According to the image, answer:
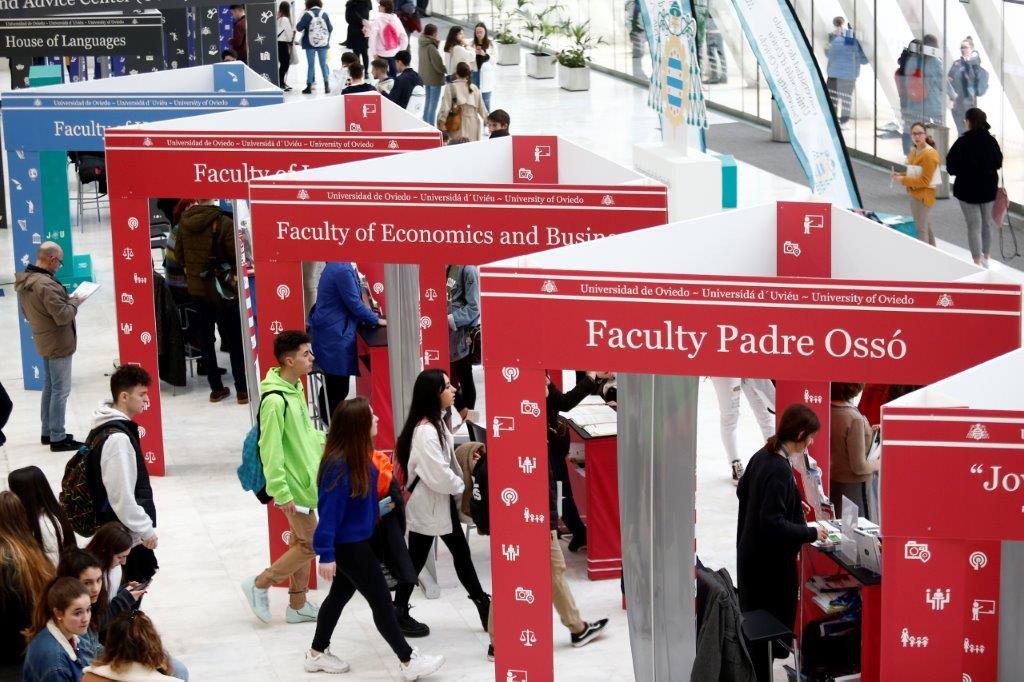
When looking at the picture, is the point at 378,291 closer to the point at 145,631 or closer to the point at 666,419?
the point at 666,419

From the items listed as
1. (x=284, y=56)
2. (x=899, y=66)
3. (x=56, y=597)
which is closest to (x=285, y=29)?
(x=284, y=56)

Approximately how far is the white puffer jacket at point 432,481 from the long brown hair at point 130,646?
2.26 metres

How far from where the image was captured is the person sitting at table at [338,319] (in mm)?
10133

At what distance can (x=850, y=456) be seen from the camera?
830 cm

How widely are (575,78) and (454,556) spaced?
19.0 m

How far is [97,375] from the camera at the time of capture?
42.2 ft

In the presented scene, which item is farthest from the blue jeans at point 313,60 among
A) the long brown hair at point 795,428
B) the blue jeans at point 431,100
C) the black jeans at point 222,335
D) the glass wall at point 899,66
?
the long brown hair at point 795,428

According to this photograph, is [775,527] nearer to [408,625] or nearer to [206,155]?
[408,625]

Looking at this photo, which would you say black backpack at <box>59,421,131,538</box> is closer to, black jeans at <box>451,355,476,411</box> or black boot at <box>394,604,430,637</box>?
black boot at <box>394,604,430,637</box>

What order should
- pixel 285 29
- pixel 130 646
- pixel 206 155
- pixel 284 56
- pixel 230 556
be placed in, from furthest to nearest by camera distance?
pixel 284 56 < pixel 285 29 < pixel 206 155 < pixel 230 556 < pixel 130 646

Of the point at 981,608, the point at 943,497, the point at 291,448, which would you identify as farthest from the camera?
the point at 291,448

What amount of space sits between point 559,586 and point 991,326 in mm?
2853

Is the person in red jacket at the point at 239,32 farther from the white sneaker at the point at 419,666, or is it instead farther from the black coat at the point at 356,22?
the white sneaker at the point at 419,666

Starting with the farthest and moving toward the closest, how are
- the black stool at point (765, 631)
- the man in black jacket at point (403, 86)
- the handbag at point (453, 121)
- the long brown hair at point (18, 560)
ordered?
the man in black jacket at point (403, 86), the handbag at point (453, 121), the black stool at point (765, 631), the long brown hair at point (18, 560)
